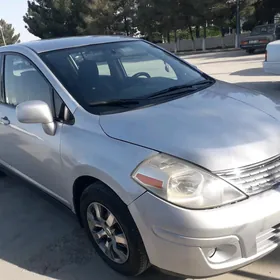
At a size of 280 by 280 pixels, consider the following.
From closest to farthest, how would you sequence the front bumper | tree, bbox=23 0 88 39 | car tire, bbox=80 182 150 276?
the front bumper
car tire, bbox=80 182 150 276
tree, bbox=23 0 88 39

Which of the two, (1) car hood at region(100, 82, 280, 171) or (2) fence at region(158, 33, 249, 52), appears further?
(2) fence at region(158, 33, 249, 52)

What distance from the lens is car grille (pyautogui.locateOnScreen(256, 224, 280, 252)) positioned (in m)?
2.21

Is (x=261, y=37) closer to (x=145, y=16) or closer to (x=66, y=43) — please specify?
(x=145, y=16)

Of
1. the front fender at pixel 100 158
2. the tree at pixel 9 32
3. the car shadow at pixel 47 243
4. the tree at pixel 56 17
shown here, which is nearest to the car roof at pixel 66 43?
the front fender at pixel 100 158

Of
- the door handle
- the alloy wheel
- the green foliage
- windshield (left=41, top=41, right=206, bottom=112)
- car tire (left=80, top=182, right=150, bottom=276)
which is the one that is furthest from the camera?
the green foliage

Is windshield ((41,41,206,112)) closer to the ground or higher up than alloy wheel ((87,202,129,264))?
higher up

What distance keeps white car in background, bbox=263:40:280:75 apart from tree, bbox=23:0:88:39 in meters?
34.0

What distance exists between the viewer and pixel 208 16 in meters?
30.0

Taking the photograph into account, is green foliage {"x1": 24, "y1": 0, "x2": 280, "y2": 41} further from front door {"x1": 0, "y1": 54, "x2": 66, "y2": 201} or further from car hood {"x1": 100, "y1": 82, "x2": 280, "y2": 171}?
car hood {"x1": 100, "y1": 82, "x2": 280, "y2": 171}

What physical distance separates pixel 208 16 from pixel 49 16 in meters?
22.7

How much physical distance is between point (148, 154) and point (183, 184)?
0.92 feet

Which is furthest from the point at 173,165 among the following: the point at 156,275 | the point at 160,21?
the point at 160,21

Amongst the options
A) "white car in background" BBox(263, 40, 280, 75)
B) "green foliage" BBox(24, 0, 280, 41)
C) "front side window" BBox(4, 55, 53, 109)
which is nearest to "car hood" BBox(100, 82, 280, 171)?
"front side window" BBox(4, 55, 53, 109)

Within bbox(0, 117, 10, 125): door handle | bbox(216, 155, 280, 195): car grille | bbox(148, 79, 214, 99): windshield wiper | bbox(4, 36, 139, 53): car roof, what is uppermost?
bbox(4, 36, 139, 53): car roof
